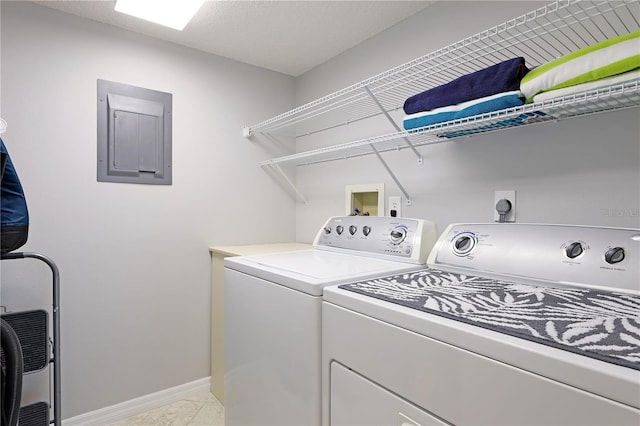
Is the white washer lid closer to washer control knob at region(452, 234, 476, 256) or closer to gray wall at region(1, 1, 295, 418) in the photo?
washer control knob at region(452, 234, 476, 256)

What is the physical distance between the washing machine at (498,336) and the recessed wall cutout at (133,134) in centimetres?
156

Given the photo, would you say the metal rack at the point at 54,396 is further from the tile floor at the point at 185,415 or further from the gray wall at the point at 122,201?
the tile floor at the point at 185,415

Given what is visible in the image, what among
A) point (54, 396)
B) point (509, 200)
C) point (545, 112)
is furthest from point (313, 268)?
point (54, 396)

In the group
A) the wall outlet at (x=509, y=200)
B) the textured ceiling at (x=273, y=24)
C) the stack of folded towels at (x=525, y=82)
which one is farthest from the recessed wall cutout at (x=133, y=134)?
the wall outlet at (x=509, y=200)

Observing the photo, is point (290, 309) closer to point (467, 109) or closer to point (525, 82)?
point (467, 109)

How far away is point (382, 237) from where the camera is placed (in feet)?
5.31

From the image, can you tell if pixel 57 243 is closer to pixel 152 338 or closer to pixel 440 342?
pixel 152 338

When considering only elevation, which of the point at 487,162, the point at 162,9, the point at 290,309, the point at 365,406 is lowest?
the point at 365,406

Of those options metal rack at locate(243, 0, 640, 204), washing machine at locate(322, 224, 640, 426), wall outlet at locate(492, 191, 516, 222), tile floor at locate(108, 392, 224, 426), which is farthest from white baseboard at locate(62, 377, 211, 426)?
wall outlet at locate(492, 191, 516, 222)

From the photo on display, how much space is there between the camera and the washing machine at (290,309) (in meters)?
1.11

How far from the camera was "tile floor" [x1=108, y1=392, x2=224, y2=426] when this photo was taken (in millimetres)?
1952

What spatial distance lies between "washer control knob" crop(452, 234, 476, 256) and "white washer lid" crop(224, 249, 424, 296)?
0.16m

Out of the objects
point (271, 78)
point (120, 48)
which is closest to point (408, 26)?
point (271, 78)

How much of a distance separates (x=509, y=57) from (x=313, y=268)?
3.96ft
